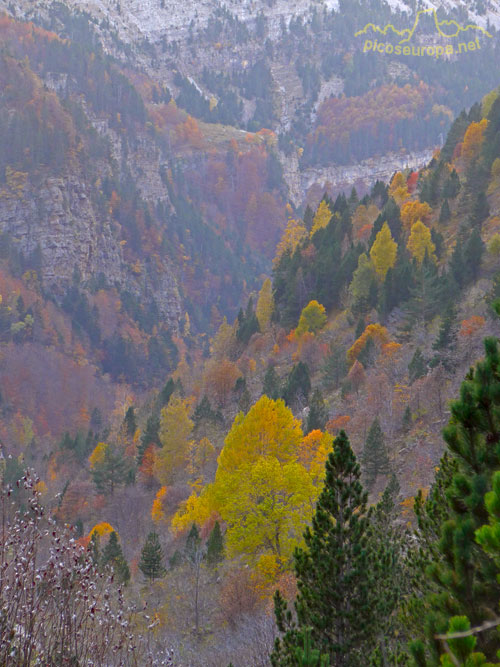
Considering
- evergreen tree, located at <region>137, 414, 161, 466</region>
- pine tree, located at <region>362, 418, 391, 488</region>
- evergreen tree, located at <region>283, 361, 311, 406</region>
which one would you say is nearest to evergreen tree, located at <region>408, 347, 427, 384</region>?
pine tree, located at <region>362, 418, 391, 488</region>

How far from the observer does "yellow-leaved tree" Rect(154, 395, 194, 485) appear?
52.3 m

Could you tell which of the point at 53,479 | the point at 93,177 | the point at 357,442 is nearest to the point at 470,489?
the point at 357,442

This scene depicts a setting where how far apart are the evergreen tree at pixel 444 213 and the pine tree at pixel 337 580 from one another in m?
57.0

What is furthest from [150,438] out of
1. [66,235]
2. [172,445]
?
[66,235]

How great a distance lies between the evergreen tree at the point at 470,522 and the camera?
15.7 ft

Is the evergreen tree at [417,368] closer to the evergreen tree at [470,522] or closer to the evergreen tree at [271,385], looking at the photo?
the evergreen tree at [271,385]

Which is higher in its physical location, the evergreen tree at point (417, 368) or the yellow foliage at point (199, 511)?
the evergreen tree at point (417, 368)

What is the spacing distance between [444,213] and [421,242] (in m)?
5.97

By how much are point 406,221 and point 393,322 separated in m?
15.8

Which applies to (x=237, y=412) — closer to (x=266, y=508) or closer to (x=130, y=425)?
(x=130, y=425)

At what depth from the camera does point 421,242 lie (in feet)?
190

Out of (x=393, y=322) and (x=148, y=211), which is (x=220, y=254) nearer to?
(x=148, y=211)

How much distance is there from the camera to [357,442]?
1443 inches

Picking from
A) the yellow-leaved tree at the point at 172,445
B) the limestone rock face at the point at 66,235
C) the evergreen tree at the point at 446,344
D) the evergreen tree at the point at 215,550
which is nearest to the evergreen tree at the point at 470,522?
the evergreen tree at the point at 215,550
